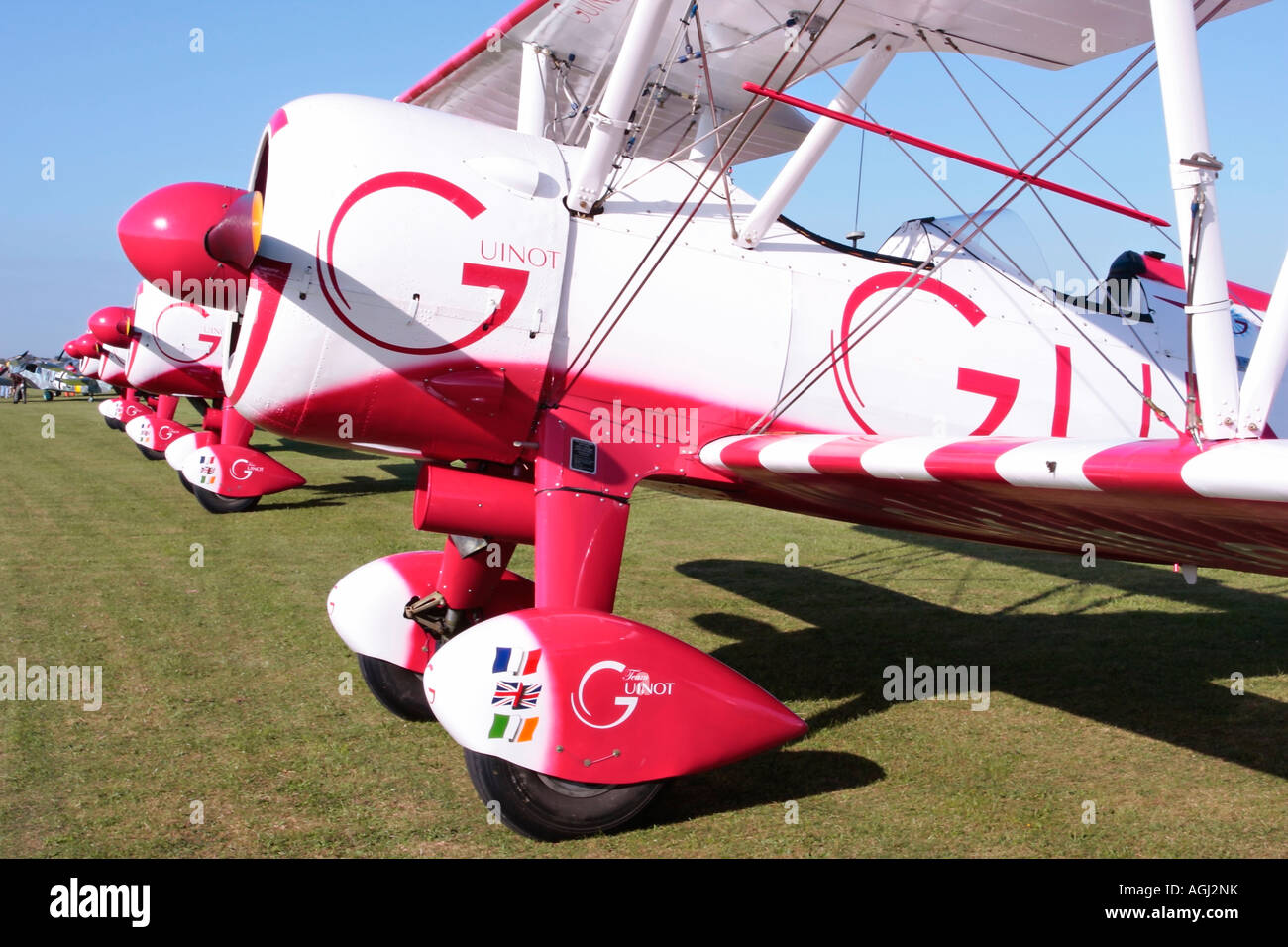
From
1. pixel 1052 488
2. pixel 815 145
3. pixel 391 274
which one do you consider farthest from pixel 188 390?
pixel 1052 488

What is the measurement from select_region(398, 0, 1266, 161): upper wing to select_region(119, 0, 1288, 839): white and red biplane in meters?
0.03

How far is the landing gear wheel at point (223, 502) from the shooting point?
12.1 m

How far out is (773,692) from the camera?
567 cm

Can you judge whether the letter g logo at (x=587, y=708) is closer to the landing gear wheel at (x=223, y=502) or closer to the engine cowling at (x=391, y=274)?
the engine cowling at (x=391, y=274)

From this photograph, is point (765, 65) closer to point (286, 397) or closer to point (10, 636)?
point (286, 397)

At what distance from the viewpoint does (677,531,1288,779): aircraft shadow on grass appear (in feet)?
18.0

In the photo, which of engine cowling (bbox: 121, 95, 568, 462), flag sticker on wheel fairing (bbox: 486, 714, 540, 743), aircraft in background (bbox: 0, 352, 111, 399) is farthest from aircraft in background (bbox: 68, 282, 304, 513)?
aircraft in background (bbox: 0, 352, 111, 399)

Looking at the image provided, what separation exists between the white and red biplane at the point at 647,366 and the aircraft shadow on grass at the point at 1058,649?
3.68 feet

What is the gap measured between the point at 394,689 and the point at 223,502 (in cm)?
794

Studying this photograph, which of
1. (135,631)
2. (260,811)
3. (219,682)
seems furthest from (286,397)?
(135,631)

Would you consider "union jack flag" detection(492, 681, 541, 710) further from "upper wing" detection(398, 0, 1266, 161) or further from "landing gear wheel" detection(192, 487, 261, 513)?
"landing gear wheel" detection(192, 487, 261, 513)

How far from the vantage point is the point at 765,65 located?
629 centimetres
